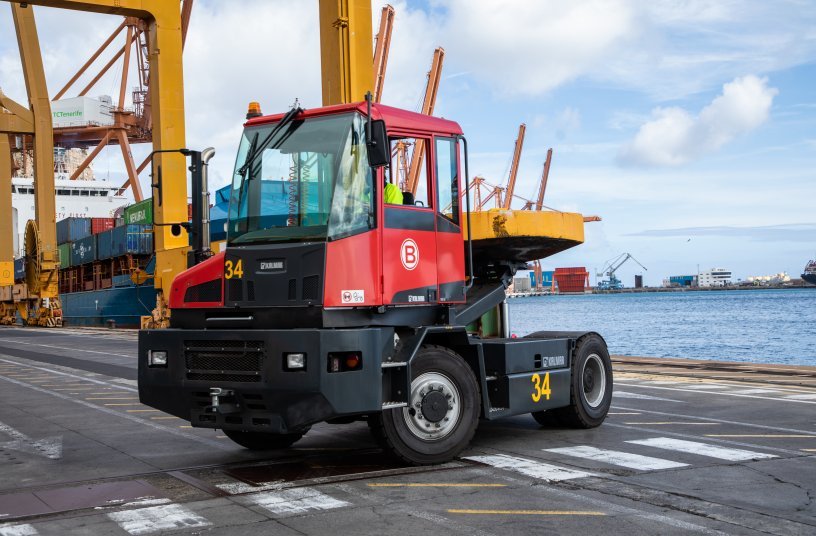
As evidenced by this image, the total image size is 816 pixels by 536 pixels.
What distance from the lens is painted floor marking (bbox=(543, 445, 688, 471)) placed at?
25.5ft

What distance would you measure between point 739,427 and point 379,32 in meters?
62.7

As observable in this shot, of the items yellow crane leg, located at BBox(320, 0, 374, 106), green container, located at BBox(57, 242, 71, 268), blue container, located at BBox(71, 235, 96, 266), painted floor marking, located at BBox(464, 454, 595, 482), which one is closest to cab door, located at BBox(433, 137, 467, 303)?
painted floor marking, located at BBox(464, 454, 595, 482)

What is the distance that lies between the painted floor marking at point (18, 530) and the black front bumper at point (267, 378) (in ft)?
6.05

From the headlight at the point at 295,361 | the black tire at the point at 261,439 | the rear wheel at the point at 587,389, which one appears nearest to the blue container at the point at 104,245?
the black tire at the point at 261,439

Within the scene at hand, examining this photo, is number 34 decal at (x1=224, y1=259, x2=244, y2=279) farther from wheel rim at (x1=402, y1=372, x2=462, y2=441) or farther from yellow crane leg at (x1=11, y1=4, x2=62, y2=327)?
yellow crane leg at (x1=11, y1=4, x2=62, y2=327)

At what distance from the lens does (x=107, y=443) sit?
9750mm

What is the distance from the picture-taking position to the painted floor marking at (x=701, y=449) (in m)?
8.18

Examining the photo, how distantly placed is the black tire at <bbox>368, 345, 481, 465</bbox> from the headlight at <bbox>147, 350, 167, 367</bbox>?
199 cm

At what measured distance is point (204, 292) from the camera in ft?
25.9

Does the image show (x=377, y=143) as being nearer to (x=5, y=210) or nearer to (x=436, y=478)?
(x=436, y=478)

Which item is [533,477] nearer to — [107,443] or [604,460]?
[604,460]

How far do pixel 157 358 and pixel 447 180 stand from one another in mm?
3176

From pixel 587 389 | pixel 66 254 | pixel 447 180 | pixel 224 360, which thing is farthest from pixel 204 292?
pixel 66 254

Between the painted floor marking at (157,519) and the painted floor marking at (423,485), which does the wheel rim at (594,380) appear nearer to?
the painted floor marking at (423,485)
